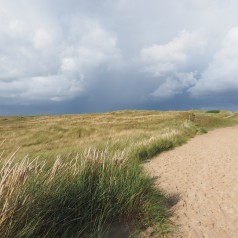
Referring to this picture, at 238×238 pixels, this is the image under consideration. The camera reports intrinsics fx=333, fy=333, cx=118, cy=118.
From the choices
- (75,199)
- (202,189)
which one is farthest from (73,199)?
(202,189)

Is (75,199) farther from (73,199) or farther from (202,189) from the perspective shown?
(202,189)

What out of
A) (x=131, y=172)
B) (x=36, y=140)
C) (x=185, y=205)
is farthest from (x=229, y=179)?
(x=36, y=140)

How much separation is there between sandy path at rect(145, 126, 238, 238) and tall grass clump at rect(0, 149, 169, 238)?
2.20 ft

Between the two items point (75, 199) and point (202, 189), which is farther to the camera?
point (202, 189)

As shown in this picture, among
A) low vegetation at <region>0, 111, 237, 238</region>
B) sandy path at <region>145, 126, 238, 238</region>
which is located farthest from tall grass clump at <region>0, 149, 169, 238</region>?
sandy path at <region>145, 126, 238, 238</region>

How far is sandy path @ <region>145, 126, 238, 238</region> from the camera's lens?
6059mm

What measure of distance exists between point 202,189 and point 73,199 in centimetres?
456

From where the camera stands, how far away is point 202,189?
8719 mm

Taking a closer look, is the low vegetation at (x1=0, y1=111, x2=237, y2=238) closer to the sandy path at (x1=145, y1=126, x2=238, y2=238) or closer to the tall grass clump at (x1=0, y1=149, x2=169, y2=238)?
the tall grass clump at (x1=0, y1=149, x2=169, y2=238)

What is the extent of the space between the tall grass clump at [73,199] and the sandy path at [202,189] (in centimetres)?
67

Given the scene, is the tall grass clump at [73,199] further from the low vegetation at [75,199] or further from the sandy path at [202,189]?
the sandy path at [202,189]

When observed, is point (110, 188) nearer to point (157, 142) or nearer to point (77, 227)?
point (77, 227)

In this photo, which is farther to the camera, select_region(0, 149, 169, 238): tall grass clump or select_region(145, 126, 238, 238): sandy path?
select_region(145, 126, 238, 238): sandy path

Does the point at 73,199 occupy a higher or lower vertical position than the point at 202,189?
higher
